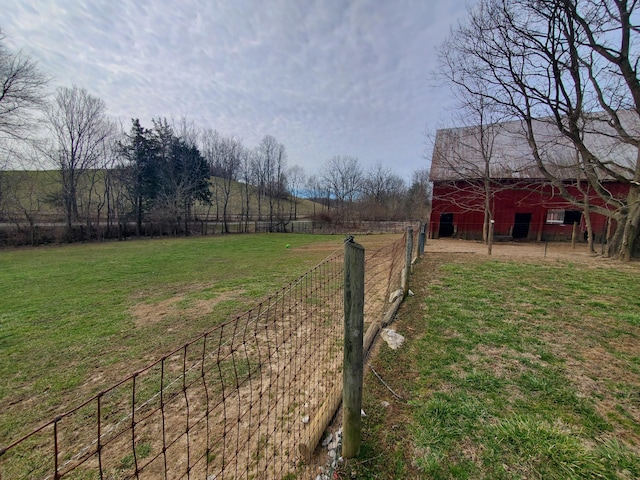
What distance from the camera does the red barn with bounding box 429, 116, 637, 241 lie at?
52.6ft

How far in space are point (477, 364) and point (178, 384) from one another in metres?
3.37

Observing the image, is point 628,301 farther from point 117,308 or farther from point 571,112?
point 117,308

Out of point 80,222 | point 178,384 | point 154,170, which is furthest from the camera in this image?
point 154,170

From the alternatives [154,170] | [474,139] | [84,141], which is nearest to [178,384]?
[474,139]

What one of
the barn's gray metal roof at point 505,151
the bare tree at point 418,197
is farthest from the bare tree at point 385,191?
the barn's gray metal roof at point 505,151

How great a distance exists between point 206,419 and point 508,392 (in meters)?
2.82

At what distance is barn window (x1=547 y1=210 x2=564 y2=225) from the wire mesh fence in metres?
19.4

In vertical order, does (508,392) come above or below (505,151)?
below

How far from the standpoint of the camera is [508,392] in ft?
8.14

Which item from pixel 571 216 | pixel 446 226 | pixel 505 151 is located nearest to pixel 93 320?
pixel 446 226

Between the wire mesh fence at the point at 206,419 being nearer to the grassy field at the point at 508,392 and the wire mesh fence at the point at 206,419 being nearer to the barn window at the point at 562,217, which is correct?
the grassy field at the point at 508,392

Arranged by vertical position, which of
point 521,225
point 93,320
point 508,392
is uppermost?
point 521,225

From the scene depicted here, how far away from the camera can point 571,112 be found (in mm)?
9359

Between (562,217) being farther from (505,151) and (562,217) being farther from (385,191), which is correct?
(385,191)
